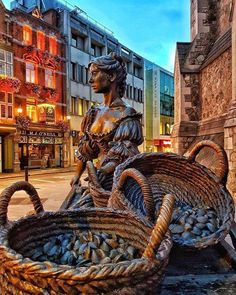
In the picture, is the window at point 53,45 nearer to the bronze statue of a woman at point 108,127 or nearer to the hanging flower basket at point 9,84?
the hanging flower basket at point 9,84

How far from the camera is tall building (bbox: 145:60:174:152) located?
37438 millimetres

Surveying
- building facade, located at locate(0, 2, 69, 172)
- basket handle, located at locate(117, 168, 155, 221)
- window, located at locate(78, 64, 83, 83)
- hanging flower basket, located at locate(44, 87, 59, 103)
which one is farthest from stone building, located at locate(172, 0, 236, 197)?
window, located at locate(78, 64, 83, 83)

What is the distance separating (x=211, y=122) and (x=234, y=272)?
914 centimetres

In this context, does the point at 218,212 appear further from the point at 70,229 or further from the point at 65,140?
the point at 65,140

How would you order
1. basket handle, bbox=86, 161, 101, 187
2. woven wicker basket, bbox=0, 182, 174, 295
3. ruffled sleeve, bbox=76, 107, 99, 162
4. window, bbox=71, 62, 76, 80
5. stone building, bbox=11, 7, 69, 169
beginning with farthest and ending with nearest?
window, bbox=71, 62, 76, 80 < stone building, bbox=11, 7, 69, 169 < ruffled sleeve, bbox=76, 107, 99, 162 < basket handle, bbox=86, 161, 101, 187 < woven wicker basket, bbox=0, 182, 174, 295

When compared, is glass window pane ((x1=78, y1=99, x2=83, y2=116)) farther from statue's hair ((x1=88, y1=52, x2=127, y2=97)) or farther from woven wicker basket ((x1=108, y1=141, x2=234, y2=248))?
woven wicker basket ((x1=108, y1=141, x2=234, y2=248))

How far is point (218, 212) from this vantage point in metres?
→ 1.80

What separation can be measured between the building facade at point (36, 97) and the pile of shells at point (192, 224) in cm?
2010

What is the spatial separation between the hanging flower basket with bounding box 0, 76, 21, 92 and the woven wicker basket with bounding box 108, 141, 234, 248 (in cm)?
2032

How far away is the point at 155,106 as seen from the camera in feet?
124

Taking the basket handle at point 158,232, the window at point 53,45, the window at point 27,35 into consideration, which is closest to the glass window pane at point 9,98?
the window at point 27,35

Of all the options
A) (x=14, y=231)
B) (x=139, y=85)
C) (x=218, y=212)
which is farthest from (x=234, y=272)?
(x=139, y=85)

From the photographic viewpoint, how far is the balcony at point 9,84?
803 inches

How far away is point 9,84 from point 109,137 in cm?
1993
